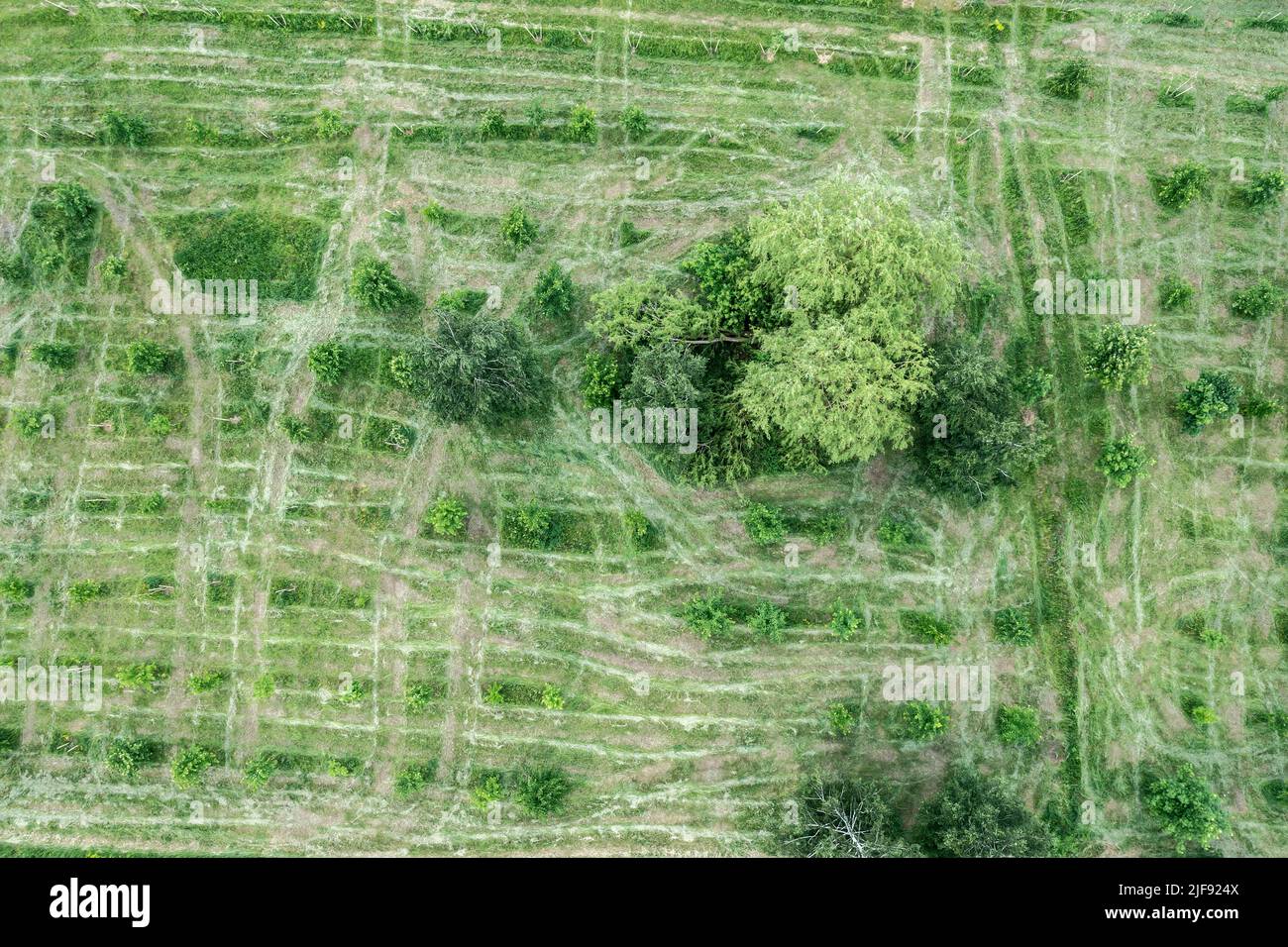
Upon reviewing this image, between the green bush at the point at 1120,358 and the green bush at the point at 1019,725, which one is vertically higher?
the green bush at the point at 1120,358

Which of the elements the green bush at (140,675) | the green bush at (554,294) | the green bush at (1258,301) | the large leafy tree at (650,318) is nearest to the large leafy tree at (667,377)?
the large leafy tree at (650,318)

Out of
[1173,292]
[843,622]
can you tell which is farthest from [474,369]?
[1173,292]

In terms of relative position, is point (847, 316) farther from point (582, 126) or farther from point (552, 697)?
point (552, 697)

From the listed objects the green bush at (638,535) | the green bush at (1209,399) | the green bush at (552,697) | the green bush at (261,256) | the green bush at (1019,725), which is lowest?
the green bush at (1019,725)

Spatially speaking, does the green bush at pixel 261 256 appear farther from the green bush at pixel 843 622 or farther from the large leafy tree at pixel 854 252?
the green bush at pixel 843 622

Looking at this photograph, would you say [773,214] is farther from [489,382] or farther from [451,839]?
[451,839]
